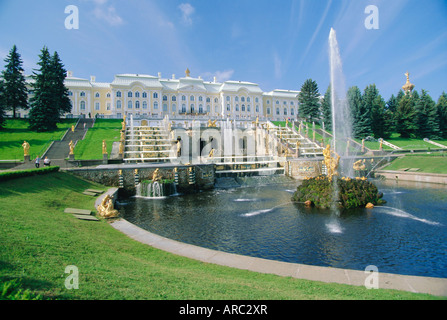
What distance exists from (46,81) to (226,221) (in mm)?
49075

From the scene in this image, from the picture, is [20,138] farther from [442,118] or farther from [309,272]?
[442,118]

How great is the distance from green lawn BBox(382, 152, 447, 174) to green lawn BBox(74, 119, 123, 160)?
36.9 metres

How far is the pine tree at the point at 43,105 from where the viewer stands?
39.2 meters

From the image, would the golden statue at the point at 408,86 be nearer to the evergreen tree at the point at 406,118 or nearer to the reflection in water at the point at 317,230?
the evergreen tree at the point at 406,118

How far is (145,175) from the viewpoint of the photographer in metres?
22.0

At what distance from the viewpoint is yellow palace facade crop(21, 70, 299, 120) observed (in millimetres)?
64250

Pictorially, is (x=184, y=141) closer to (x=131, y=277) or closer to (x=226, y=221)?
(x=226, y=221)

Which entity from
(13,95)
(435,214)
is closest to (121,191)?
(435,214)

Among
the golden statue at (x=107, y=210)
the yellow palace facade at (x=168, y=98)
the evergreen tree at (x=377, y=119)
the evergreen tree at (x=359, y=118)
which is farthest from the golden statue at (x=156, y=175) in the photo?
the evergreen tree at (x=377, y=119)

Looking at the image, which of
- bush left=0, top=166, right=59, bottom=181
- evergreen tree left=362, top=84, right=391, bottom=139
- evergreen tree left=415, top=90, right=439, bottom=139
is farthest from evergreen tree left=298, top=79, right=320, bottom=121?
bush left=0, top=166, right=59, bottom=181

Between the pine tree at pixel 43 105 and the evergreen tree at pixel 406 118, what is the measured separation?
72.9 m
